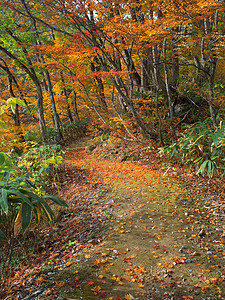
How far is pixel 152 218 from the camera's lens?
3.21 meters

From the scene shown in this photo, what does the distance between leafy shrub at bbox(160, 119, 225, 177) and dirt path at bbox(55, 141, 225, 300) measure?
78 cm

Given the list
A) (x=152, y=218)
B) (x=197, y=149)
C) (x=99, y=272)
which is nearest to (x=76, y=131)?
(x=197, y=149)

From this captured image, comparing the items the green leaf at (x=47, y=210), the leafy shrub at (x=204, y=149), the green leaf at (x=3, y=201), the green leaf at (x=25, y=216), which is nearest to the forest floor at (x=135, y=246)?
the leafy shrub at (x=204, y=149)

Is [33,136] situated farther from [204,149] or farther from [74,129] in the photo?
[204,149]

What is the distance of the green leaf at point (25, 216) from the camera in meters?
1.32

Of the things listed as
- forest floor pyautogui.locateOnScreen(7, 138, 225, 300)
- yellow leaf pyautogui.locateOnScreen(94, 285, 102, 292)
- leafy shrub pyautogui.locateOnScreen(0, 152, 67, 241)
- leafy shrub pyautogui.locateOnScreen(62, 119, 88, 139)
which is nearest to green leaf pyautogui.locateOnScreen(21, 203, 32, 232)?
leafy shrub pyautogui.locateOnScreen(0, 152, 67, 241)

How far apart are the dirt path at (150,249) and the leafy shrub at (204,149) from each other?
78 cm

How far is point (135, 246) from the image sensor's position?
2.55 metres

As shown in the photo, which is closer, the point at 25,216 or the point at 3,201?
the point at 3,201

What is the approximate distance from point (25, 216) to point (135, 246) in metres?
1.71

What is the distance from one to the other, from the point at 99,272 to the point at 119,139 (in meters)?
6.22

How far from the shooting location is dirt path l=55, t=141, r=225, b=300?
1864 millimetres

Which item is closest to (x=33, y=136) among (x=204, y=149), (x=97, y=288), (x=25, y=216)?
(x=204, y=149)

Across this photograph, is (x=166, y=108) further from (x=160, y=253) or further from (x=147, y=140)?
(x=160, y=253)
